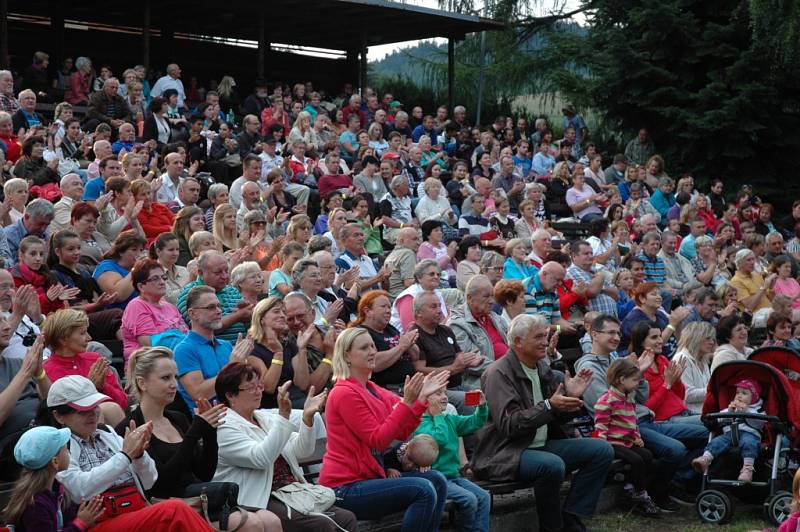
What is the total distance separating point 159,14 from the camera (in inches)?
912

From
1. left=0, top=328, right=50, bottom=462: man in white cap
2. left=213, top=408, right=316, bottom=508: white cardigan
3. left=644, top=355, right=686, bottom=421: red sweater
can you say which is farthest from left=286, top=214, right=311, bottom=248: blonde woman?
left=213, top=408, right=316, bottom=508: white cardigan

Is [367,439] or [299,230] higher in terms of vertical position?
[299,230]

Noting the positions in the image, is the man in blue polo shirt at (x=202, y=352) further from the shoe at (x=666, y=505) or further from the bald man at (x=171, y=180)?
the bald man at (x=171, y=180)

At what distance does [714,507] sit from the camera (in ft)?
27.1

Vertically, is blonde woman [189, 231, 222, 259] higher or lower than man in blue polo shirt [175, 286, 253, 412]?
higher

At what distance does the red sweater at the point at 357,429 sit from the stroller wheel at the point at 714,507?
296cm

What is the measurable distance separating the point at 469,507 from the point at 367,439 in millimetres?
938

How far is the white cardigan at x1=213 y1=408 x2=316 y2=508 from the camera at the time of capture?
5938 millimetres

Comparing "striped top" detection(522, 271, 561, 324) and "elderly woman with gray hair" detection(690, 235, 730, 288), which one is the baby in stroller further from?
"elderly woman with gray hair" detection(690, 235, 730, 288)

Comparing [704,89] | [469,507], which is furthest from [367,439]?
[704,89]

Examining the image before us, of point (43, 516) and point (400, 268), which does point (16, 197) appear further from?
point (43, 516)

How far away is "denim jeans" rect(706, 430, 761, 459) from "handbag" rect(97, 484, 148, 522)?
15.5ft

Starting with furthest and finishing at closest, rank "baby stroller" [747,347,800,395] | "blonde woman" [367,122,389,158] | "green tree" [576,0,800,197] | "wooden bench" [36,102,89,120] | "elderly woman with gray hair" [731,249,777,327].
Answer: "green tree" [576,0,800,197], "blonde woman" [367,122,389,158], "wooden bench" [36,102,89,120], "elderly woman with gray hair" [731,249,777,327], "baby stroller" [747,347,800,395]

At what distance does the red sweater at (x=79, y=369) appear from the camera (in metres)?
6.47
